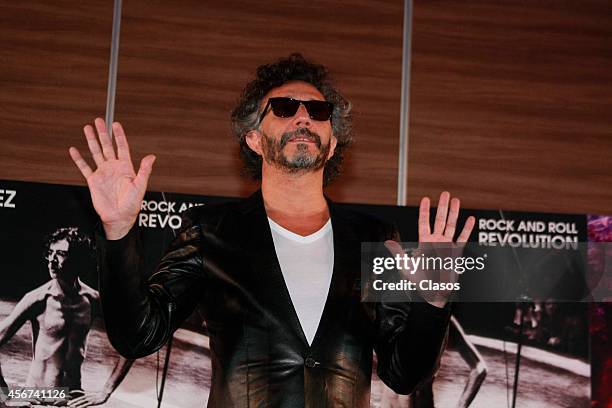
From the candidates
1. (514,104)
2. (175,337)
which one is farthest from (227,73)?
(514,104)

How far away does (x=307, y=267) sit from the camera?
1.93m

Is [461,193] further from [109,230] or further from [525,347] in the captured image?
[109,230]

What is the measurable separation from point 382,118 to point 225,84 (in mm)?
685

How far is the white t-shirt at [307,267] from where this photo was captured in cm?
186

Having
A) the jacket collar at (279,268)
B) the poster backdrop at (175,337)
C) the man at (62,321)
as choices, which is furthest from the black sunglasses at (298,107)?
the man at (62,321)

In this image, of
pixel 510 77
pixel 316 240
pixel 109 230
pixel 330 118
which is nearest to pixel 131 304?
pixel 109 230

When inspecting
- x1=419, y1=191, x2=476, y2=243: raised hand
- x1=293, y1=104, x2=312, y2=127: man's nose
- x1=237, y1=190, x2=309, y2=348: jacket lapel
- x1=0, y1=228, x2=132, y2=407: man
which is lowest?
x1=0, y1=228, x2=132, y2=407: man

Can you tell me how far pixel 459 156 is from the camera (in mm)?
3619

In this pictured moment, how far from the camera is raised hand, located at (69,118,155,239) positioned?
5.44ft

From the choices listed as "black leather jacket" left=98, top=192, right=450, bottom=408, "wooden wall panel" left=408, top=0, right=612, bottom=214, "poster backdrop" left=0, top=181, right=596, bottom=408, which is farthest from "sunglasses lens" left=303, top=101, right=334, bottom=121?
"wooden wall panel" left=408, top=0, right=612, bottom=214

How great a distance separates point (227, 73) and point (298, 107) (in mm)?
1474

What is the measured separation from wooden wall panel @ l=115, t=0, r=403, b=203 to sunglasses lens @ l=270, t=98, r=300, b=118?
4.26ft

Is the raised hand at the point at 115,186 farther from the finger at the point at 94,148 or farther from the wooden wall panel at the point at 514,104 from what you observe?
the wooden wall panel at the point at 514,104

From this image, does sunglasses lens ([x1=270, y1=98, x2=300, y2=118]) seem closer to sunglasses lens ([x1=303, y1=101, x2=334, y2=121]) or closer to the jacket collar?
sunglasses lens ([x1=303, y1=101, x2=334, y2=121])
